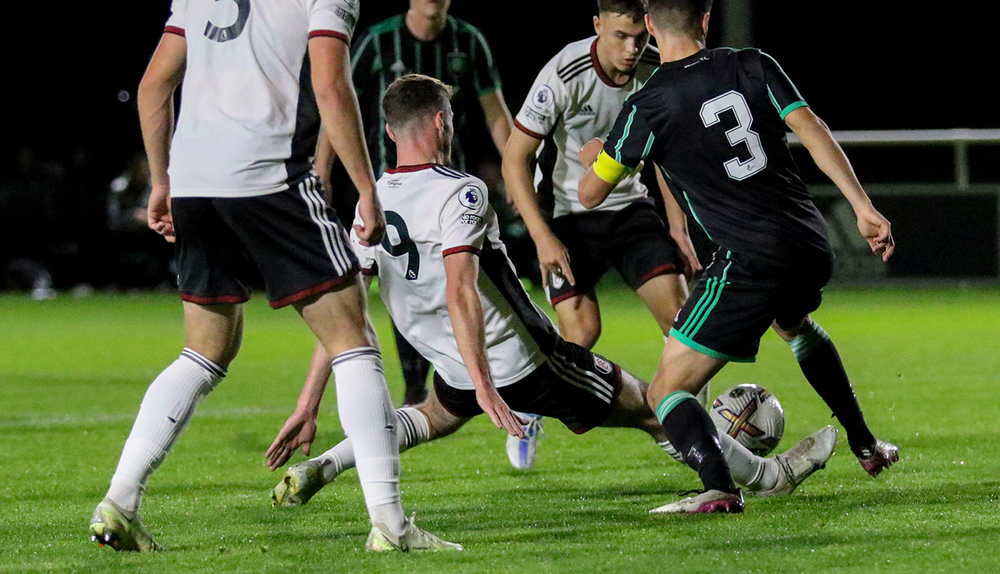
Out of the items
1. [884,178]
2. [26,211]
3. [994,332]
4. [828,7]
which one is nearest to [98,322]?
[26,211]

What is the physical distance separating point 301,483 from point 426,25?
109 inches

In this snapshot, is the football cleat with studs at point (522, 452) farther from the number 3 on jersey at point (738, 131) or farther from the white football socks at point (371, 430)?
the white football socks at point (371, 430)

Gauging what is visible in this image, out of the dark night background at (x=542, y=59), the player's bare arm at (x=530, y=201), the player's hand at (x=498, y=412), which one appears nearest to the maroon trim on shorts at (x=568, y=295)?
the player's bare arm at (x=530, y=201)

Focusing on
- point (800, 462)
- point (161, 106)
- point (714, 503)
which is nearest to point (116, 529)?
point (161, 106)

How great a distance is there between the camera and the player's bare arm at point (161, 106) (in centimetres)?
430

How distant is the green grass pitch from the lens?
4.02 m

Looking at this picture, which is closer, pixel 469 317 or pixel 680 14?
pixel 469 317

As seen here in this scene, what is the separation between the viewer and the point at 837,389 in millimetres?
5320

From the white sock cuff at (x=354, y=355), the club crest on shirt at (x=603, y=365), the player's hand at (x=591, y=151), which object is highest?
the player's hand at (x=591, y=151)

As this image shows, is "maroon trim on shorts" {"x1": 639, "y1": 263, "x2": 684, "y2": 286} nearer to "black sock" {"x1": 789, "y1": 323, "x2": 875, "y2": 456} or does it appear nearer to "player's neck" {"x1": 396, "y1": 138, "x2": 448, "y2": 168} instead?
"black sock" {"x1": 789, "y1": 323, "x2": 875, "y2": 456}

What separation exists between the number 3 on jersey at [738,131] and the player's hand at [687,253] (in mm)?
1659

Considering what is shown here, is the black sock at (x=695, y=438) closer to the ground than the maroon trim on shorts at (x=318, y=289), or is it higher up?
closer to the ground

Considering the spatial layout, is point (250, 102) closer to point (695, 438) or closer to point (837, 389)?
point (695, 438)

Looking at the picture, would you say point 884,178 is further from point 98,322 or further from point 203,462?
point 203,462
